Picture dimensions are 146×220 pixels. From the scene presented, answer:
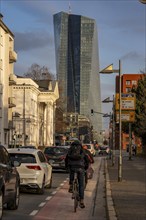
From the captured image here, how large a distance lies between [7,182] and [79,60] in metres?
143

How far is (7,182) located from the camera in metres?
11.5

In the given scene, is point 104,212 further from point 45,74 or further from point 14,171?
point 45,74

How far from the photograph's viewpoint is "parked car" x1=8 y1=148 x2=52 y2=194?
1694 cm

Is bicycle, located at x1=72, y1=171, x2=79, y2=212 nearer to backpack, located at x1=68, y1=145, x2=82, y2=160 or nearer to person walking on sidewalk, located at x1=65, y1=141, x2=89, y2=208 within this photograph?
person walking on sidewalk, located at x1=65, y1=141, x2=89, y2=208

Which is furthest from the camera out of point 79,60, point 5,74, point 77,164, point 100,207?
point 79,60

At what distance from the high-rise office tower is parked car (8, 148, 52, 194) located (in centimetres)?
13057

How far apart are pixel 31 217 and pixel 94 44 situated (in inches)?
5691

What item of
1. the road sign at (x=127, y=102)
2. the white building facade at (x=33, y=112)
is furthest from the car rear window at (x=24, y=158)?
the white building facade at (x=33, y=112)

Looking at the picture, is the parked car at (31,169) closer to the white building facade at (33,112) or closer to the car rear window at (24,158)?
the car rear window at (24,158)

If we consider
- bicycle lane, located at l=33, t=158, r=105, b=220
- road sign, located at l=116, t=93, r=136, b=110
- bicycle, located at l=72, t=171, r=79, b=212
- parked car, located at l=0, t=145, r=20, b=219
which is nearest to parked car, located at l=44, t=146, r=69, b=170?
road sign, located at l=116, t=93, r=136, b=110

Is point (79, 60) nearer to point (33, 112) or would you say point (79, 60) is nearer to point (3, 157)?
point (33, 112)

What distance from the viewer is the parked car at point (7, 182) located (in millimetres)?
10938

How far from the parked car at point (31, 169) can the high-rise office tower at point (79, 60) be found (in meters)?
131

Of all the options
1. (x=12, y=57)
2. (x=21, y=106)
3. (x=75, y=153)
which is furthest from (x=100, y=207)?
(x=21, y=106)
